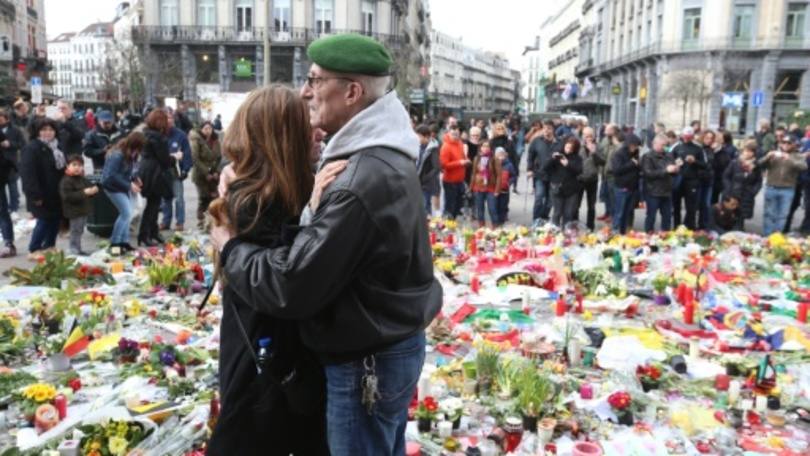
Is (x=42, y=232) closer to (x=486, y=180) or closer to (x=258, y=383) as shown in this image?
(x=486, y=180)

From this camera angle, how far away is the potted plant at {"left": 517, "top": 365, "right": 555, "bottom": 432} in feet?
13.4

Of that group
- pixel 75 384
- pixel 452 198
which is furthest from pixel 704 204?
pixel 75 384

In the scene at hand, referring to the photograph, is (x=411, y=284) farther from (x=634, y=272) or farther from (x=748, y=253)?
(x=748, y=253)

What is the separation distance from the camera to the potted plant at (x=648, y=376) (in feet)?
15.4

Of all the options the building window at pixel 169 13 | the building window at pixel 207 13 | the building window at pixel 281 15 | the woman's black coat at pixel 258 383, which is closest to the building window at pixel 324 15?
the building window at pixel 281 15

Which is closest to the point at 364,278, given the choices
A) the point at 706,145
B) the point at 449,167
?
the point at 449,167

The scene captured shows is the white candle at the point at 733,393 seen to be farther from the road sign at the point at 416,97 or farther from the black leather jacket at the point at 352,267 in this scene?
the road sign at the point at 416,97

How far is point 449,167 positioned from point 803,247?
5.21 meters

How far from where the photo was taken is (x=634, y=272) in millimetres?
8117

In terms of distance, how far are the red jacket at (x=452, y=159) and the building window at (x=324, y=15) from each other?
33.5 m

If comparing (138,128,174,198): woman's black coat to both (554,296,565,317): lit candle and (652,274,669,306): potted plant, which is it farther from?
(652,274,669,306): potted plant

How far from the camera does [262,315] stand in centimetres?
214

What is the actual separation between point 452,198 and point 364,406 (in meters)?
10.1

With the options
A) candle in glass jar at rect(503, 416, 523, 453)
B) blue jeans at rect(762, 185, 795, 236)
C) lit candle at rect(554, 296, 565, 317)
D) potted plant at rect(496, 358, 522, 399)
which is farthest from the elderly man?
blue jeans at rect(762, 185, 795, 236)
